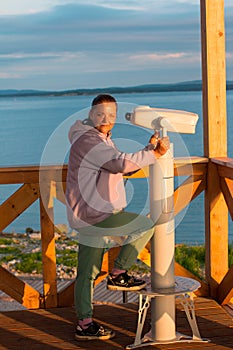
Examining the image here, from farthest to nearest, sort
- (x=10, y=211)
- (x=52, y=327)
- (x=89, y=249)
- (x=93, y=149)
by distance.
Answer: (x=10, y=211), (x=52, y=327), (x=89, y=249), (x=93, y=149)

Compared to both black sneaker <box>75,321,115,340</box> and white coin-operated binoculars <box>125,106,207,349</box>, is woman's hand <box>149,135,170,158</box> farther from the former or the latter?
black sneaker <box>75,321,115,340</box>

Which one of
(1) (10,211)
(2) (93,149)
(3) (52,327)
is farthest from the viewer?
(1) (10,211)

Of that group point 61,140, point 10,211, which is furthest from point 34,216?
point 61,140

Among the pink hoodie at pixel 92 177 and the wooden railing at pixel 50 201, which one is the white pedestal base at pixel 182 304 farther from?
the wooden railing at pixel 50 201

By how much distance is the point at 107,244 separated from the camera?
3119mm

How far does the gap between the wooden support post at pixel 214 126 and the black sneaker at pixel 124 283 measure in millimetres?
973

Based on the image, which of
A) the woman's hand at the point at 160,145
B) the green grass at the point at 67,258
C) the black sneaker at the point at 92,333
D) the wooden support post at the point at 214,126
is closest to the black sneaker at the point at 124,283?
the black sneaker at the point at 92,333

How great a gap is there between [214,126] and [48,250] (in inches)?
45.3

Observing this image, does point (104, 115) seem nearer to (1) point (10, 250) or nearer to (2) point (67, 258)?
(2) point (67, 258)

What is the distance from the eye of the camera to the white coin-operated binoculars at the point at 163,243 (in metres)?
2.95

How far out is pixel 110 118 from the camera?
299 cm

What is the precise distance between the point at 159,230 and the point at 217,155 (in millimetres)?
990

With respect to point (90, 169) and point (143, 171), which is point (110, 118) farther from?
point (143, 171)

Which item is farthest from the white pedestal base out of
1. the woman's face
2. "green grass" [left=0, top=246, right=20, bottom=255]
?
"green grass" [left=0, top=246, right=20, bottom=255]
